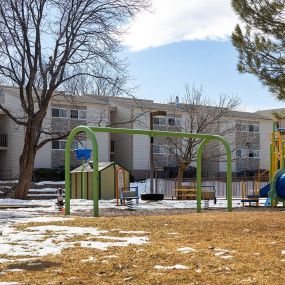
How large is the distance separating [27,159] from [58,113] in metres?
22.1

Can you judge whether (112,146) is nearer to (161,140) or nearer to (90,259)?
(161,140)

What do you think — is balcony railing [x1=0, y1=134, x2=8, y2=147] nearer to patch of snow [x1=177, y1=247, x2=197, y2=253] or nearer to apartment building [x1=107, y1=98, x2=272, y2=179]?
apartment building [x1=107, y1=98, x2=272, y2=179]

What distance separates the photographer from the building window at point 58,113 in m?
47.7

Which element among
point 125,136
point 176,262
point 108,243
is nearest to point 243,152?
point 125,136

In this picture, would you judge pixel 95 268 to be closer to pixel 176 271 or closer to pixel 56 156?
pixel 176 271

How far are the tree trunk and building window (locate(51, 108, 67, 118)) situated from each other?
21.5 m

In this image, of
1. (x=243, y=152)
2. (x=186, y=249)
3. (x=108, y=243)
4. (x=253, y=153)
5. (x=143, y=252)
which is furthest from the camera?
(x=253, y=153)

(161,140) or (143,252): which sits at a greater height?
(161,140)

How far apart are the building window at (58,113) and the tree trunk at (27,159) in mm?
21484

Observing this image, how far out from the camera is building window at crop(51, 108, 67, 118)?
47.7m

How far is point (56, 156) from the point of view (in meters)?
47.7

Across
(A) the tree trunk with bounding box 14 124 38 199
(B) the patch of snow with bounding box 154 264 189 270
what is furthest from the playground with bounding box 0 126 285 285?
(A) the tree trunk with bounding box 14 124 38 199

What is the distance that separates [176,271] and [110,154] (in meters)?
46.0

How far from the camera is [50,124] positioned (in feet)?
150
